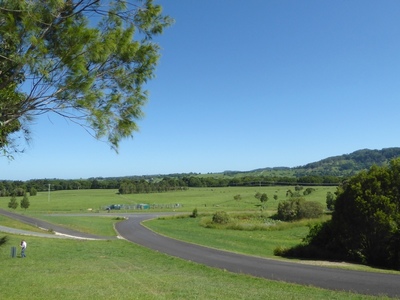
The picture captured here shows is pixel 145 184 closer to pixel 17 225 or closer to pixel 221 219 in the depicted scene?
pixel 221 219

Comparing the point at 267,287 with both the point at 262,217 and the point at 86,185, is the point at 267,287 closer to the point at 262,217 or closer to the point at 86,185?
the point at 262,217

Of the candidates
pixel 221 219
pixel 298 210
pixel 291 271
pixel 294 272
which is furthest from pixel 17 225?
pixel 298 210

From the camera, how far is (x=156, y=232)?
4428 centimetres

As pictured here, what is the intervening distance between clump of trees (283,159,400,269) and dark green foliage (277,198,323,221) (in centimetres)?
3257

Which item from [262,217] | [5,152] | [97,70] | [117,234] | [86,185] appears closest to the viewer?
[97,70]

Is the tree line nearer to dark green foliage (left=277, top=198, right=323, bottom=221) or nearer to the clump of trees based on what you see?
dark green foliage (left=277, top=198, right=323, bottom=221)

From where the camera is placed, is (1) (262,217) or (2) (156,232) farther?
(1) (262,217)

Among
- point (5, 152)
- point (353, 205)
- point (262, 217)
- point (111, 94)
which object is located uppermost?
point (111, 94)

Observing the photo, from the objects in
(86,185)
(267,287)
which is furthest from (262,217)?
(86,185)

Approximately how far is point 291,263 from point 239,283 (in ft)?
28.7

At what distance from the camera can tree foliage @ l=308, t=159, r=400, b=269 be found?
2684 centimetres

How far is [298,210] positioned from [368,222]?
3651cm

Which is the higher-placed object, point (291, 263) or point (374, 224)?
point (374, 224)

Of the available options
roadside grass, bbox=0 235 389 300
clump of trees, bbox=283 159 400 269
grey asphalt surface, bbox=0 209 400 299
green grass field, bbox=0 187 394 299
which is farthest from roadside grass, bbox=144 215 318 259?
roadside grass, bbox=0 235 389 300
